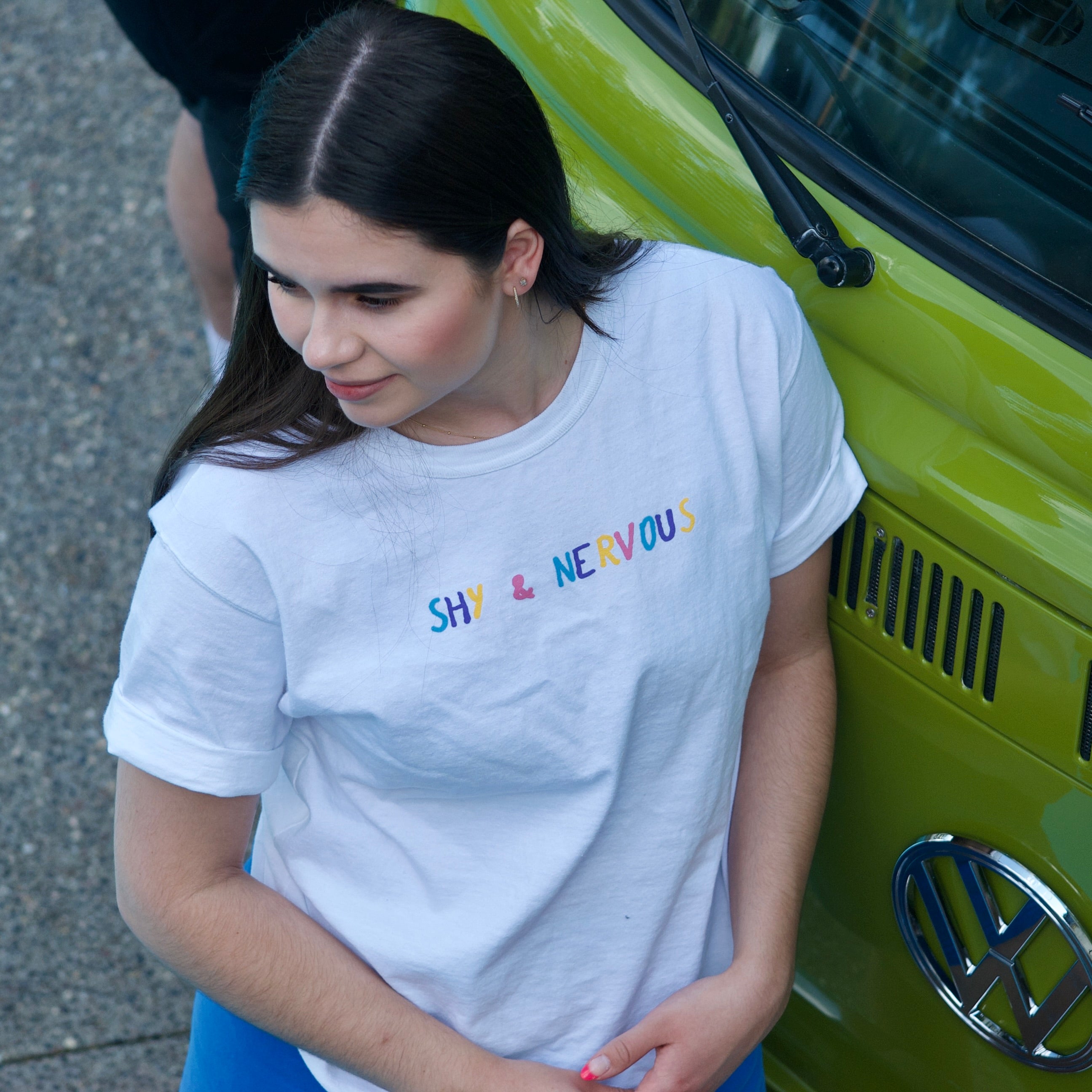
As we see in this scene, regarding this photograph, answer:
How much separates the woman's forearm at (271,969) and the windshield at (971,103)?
39.0 inches

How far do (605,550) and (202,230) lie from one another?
6.21 ft

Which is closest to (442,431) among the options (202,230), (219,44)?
(219,44)

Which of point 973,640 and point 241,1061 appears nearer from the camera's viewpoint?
point 973,640

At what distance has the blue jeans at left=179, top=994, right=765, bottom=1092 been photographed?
158cm

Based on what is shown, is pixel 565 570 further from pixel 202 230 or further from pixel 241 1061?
pixel 202 230

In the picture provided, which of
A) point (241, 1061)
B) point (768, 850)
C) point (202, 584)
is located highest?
point (202, 584)

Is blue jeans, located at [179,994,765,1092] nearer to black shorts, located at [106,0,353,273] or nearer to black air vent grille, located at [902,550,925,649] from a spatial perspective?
black air vent grille, located at [902,550,925,649]

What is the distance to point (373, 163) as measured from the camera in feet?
3.76

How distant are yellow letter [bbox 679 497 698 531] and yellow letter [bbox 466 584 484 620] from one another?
0.73ft

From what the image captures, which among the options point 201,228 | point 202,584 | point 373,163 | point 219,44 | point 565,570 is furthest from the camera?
point 201,228

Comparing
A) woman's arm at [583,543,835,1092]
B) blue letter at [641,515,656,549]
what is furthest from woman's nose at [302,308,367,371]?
woman's arm at [583,543,835,1092]

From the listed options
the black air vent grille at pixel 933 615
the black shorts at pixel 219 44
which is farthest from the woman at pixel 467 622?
the black shorts at pixel 219 44

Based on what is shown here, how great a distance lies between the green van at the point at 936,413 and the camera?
4.33 ft

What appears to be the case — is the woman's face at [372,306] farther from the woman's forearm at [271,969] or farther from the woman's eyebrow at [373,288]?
the woman's forearm at [271,969]
